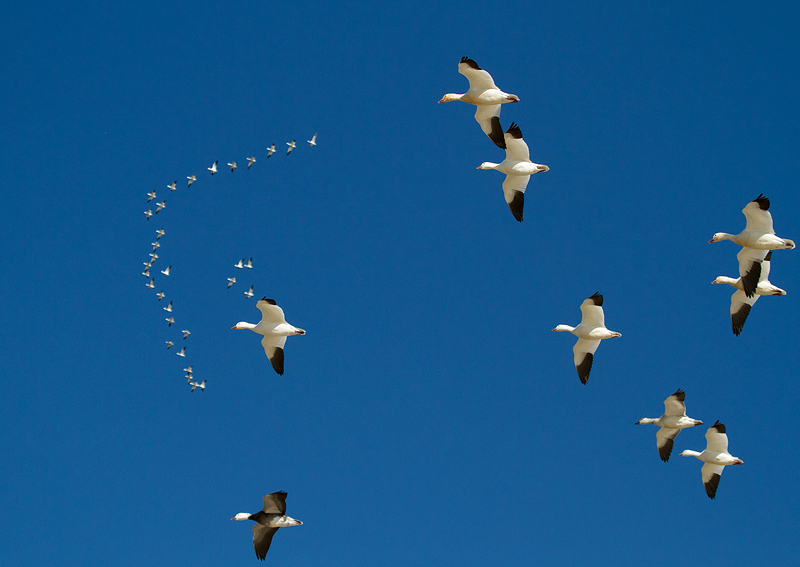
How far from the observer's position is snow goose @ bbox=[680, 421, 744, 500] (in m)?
26.8

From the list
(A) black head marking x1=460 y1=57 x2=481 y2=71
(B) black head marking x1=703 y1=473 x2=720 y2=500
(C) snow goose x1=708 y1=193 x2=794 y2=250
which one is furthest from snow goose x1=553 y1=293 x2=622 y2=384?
(A) black head marking x1=460 y1=57 x2=481 y2=71

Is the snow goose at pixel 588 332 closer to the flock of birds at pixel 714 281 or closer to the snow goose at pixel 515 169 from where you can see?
the flock of birds at pixel 714 281

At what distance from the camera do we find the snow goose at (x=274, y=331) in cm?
2478

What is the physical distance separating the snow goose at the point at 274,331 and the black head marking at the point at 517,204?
6.47 metres

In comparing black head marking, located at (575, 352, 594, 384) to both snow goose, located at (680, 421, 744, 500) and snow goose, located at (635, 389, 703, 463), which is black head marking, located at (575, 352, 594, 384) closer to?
snow goose, located at (635, 389, 703, 463)

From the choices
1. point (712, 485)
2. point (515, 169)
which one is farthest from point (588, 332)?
point (712, 485)

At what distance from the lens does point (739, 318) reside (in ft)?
84.3

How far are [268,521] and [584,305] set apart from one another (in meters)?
9.99

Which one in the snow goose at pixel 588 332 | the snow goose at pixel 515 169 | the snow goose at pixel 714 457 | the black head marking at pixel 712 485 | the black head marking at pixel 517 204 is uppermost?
the snow goose at pixel 515 169

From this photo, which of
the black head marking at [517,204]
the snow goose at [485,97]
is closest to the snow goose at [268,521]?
the black head marking at [517,204]

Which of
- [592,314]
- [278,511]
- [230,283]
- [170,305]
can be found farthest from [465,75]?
[170,305]

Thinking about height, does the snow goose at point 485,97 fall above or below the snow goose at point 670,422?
above

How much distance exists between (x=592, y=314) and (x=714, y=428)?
17.6 feet

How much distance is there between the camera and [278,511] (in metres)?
22.6
